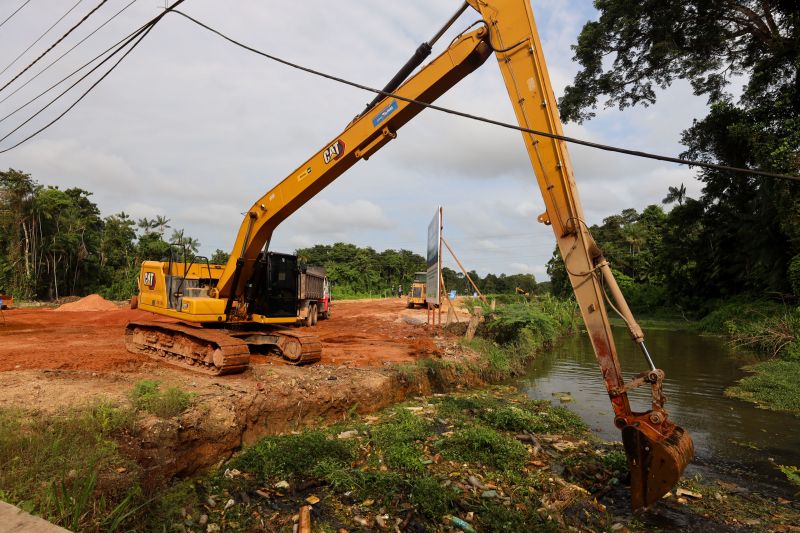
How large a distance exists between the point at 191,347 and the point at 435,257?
256 inches

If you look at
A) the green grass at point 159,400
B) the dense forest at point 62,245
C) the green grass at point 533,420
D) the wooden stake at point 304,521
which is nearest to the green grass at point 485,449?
the green grass at point 533,420

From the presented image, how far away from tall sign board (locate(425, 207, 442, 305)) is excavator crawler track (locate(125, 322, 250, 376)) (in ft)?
18.8

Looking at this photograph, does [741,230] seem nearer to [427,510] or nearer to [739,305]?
[739,305]

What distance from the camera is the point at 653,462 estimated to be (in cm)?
395

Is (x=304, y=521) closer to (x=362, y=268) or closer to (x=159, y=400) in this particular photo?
(x=159, y=400)

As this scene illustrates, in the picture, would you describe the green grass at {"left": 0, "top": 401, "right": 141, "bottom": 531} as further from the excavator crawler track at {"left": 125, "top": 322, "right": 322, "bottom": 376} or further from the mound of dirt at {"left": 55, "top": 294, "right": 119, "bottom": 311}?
the mound of dirt at {"left": 55, "top": 294, "right": 119, "bottom": 311}

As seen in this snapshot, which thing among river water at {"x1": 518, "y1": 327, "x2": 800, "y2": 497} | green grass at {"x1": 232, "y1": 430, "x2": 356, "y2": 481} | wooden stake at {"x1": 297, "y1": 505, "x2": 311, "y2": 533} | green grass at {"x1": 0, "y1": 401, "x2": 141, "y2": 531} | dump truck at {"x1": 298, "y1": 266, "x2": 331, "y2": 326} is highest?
dump truck at {"x1": 298, "y1": 266, "x2": 331, "y2": 326}

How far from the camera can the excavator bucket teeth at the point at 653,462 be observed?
3.85 metres

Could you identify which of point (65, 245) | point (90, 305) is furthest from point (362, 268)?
point (90, 305)

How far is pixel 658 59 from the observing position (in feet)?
60.6

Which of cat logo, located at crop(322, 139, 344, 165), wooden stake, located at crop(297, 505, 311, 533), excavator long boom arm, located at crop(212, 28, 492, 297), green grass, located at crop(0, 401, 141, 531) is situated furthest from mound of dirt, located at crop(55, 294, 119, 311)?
wooden stake, located at crop(297, 505, 311, 533)

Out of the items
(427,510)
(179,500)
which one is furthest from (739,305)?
(179,500)

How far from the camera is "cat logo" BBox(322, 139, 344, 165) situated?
7.30m

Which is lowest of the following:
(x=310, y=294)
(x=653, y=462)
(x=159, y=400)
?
(x=653, y=462)
